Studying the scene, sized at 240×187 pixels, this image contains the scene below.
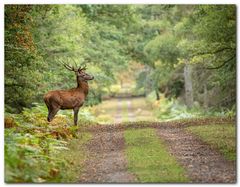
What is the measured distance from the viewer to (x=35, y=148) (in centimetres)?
1189

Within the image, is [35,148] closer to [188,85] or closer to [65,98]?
[65,98]

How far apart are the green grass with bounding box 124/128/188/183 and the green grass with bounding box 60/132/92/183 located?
905 millimetres

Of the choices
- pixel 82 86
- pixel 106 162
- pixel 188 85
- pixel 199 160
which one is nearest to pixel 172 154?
pixel 199 160

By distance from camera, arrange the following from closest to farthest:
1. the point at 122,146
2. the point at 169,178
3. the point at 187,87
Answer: the point at 169,178 → the point at 122,146 → the point at 187,87

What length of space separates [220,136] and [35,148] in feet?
16.0

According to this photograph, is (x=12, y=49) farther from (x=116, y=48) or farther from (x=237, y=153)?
(x=116, y=48)

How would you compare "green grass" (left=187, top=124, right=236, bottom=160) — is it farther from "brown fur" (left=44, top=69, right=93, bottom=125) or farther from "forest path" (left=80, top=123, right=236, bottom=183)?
"brown fur" (left=44, top=69, right=93, bottom=125)

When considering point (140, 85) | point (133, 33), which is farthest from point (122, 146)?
point (140, 85)

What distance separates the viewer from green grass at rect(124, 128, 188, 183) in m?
11.0

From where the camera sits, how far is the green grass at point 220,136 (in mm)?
12972

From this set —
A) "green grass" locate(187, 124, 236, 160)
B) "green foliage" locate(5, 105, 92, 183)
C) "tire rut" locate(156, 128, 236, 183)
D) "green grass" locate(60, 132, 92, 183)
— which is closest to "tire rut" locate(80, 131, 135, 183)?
"green grass" locate(60, 132, 92, 183)

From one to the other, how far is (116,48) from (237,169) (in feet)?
61.5

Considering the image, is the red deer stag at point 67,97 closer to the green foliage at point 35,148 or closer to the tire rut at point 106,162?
the green foliage at point 35,148

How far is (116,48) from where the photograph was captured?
1172 inches
